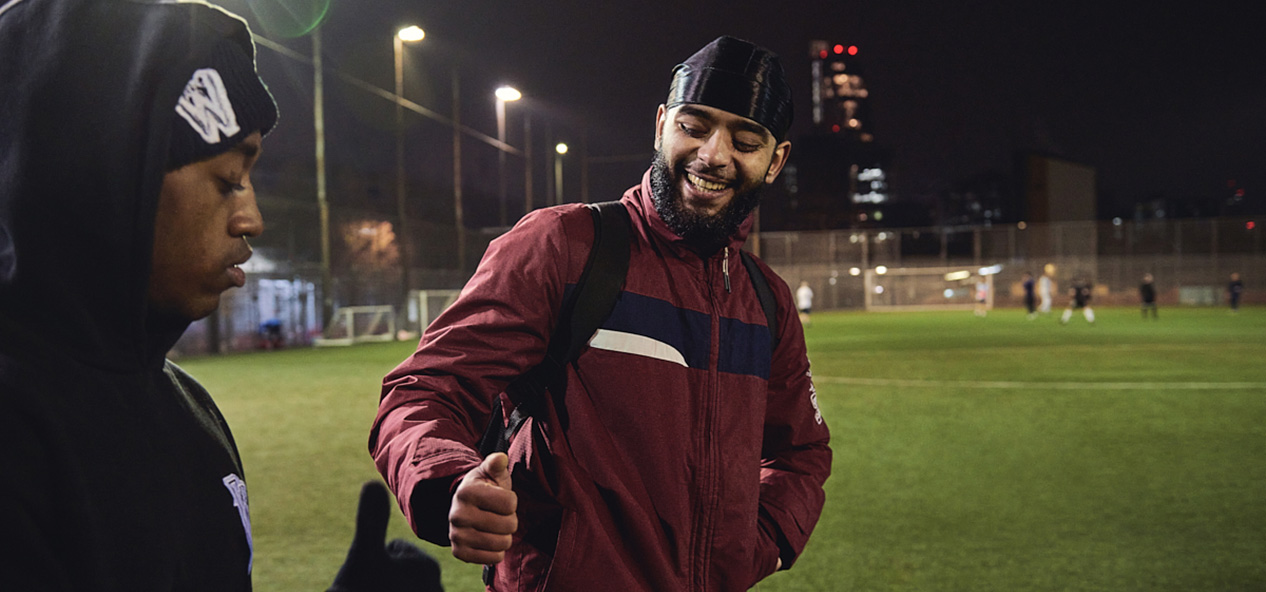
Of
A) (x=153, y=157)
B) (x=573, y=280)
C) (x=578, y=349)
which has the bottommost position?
(x=578, y=349)

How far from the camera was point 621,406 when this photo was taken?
195cm

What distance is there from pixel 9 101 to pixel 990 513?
5904 millimetres

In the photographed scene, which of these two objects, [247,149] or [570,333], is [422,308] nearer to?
[570,333]

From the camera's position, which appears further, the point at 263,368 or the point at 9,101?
the point at 263,368

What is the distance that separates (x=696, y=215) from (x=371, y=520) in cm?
115

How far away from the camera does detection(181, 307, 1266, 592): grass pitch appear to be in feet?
15.0

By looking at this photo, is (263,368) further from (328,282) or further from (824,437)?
(824,437)

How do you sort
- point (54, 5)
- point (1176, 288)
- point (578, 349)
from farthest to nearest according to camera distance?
point (1176, 288) → point (578, 349) → point (54, 5)

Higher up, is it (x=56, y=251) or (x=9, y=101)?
(x=9, y=101)

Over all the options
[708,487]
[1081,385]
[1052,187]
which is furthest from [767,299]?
[1052,187]

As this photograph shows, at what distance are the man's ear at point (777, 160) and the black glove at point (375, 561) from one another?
1.35 meters

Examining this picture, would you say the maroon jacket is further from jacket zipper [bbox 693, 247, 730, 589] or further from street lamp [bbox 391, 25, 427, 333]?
street lamp [bbox 391, 25, 427, 333]

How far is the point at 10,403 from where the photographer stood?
845 mm

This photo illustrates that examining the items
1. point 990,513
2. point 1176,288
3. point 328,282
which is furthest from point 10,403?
point 1176,288
